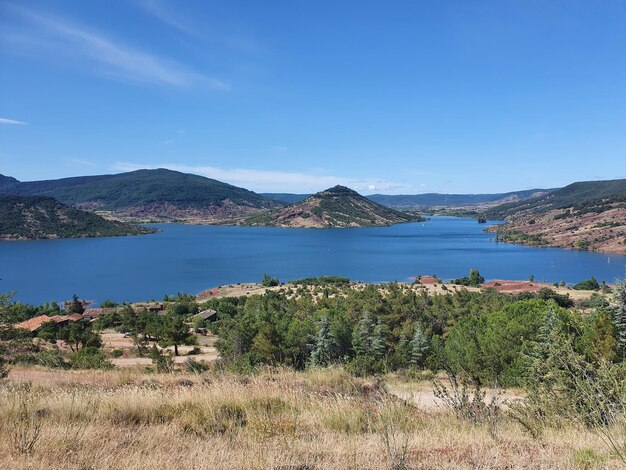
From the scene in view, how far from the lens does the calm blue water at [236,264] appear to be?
73438 mm

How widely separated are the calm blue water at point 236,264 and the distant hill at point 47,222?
2499 centimetres

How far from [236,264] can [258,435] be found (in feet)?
310

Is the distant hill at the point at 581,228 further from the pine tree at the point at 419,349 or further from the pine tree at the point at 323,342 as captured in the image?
the pine tree at the point at 323,342

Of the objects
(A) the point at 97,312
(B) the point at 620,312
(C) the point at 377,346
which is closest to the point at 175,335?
(C) the point at 377,346

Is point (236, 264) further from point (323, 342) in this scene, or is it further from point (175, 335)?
point (323, 342)

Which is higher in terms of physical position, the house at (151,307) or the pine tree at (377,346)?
the pine tree at (377,346)

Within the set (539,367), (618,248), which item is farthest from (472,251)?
(539,367)

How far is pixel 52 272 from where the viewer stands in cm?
8588

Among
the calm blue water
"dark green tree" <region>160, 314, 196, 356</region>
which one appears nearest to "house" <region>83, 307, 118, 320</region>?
the calm blue water

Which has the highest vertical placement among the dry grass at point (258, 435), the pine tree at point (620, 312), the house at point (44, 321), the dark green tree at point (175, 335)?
the dry grass at point (258, 435)

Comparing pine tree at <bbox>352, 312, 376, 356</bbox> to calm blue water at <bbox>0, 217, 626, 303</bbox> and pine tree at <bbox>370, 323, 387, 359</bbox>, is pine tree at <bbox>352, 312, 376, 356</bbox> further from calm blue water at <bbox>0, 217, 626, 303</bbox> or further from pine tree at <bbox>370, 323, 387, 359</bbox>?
calm blue water at <bbox>0, 217, 626, 303</bbox>

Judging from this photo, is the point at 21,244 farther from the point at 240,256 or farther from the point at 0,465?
the point at 0,465

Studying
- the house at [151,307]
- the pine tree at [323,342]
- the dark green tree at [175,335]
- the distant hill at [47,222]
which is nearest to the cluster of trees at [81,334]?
the dark green tree at [175,335]

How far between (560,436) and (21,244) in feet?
545
